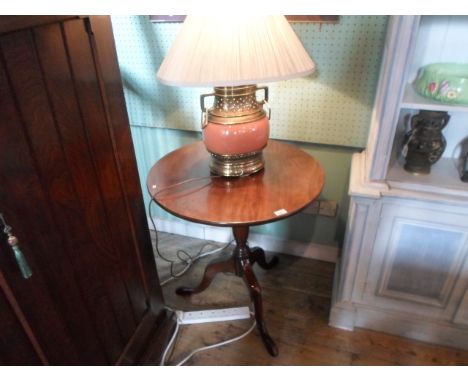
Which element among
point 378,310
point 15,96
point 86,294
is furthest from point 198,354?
A: point 15,96

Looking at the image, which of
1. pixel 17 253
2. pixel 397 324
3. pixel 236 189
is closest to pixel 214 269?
pixel 236 189

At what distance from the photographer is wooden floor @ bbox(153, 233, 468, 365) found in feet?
4.29

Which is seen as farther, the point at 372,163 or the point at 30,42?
the point at 372,163

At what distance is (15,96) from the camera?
2.07 feet

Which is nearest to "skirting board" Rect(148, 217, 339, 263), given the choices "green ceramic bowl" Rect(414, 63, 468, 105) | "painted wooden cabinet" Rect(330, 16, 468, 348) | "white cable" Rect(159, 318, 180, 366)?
"painted wooden cabinet" Rect(330, 16, 468, 348)

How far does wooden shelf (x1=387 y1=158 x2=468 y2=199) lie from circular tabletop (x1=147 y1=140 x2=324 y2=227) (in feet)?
0.82

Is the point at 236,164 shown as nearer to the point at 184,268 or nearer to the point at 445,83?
the point at 445,83

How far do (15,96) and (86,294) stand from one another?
0.54 metres

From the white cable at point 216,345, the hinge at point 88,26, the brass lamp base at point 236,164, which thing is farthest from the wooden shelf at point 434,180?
the hinge at point 88,26

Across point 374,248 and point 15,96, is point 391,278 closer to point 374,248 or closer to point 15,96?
point 374,248

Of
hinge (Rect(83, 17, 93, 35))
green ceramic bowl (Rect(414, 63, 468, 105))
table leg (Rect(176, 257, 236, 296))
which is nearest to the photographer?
hinge (Rect(83, 17, 93, 35))

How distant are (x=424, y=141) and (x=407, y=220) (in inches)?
10.5

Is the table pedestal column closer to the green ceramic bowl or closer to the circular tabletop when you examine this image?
the circular tabletop
